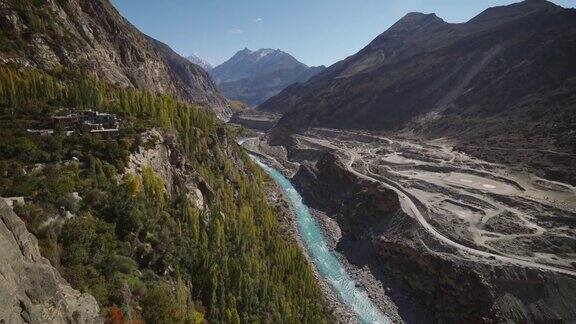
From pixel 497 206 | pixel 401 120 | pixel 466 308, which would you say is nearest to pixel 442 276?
pixel 466 308

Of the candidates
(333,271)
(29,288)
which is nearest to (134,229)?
(29,288)

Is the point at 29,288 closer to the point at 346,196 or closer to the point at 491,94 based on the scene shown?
the point at 346,196

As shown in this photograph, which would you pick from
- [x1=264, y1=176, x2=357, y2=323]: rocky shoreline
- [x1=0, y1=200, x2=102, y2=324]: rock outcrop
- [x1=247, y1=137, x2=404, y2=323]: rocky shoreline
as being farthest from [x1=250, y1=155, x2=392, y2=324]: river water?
[x1=0, y1=200, x2=102, y2=324]: rock outcrop

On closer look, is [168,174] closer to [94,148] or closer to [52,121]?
[94,148]

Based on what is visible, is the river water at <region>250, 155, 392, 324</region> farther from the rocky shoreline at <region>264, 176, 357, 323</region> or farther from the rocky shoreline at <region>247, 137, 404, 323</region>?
the rocky shoreline at <region>264, 176, 357, 323</region>

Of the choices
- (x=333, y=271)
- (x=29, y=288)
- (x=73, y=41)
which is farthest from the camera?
(x=73, y=41)
